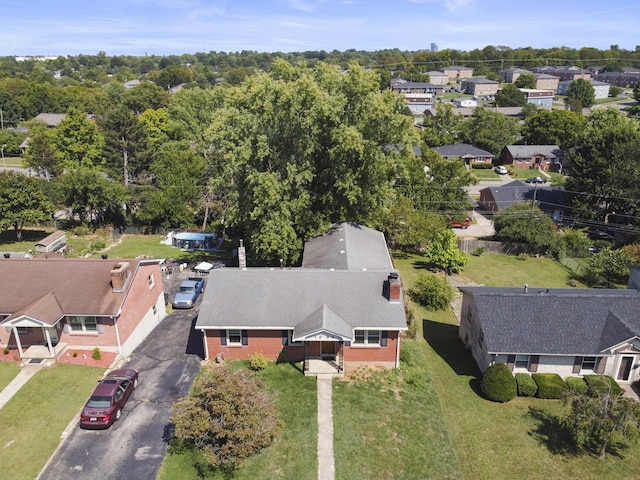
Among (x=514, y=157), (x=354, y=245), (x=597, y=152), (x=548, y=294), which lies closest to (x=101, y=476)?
(x=354, y=245)

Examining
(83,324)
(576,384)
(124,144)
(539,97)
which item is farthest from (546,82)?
(83,324)

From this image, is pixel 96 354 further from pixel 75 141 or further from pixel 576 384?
pixel 75 141

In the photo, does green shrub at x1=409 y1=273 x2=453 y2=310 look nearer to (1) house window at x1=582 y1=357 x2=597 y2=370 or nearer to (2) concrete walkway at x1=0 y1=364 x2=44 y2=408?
(1) house window at x1=582 y1=357 x2=597 y2=370

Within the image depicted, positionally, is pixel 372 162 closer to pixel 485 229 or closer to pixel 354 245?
pixel 354 245

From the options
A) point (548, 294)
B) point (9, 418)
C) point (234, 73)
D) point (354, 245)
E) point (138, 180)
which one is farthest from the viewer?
point (234, 73)

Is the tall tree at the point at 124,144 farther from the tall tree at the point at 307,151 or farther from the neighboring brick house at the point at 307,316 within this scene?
the neighboring brick house at the point at 307,316

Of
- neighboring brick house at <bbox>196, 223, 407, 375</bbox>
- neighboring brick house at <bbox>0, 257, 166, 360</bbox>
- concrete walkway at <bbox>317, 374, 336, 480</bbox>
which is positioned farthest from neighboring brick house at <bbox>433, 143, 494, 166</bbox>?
neighboring brick house at <bbox>0, 257, 166, 360</bbox>

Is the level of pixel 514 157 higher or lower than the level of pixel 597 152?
lower
